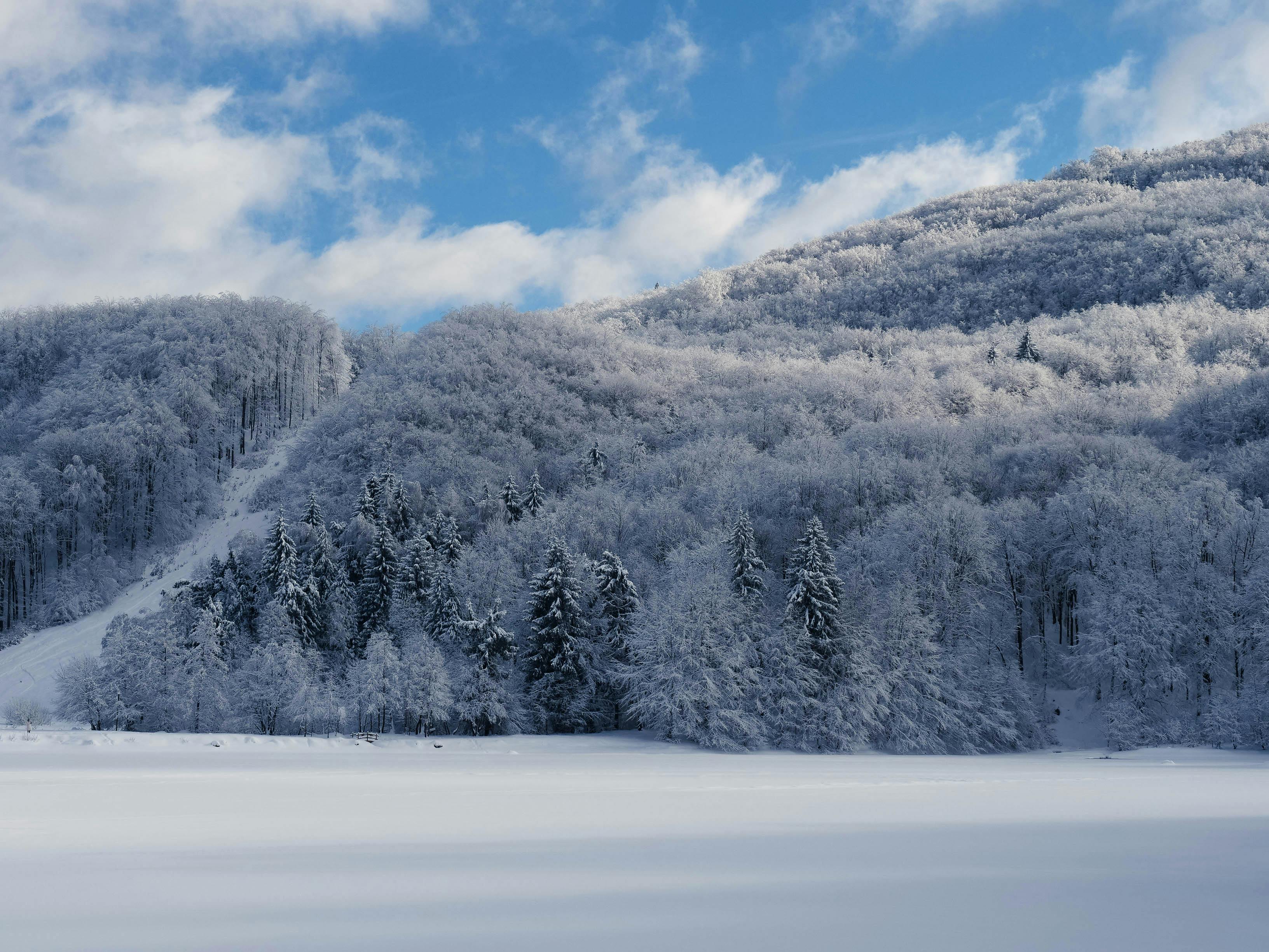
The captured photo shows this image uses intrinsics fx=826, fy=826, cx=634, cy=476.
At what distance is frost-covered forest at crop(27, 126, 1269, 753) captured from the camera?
43094 mm

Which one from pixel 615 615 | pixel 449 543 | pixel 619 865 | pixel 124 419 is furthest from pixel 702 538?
pixel 124 419

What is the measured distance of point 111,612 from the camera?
69125 millimetres

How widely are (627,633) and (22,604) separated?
204ft

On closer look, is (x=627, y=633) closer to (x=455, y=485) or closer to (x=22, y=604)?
(x=455, y=485)

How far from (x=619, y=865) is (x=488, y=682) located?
36542 millimetres

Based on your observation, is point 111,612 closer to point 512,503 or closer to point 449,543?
point 449,543

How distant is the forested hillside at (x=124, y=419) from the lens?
248ft

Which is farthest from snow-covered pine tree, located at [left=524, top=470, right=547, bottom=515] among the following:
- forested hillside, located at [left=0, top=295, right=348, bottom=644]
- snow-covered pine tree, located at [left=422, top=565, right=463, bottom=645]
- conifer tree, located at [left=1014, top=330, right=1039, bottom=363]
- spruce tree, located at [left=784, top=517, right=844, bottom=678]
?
conifer tree, located at [left=1014, top=330, right=1039, bottom=363]

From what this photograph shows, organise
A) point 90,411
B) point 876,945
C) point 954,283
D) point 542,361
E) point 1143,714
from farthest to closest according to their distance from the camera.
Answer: point 954,283 < point 542,361 < point 90,411 < point 1143,714 < point 876,945

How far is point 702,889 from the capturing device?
26.7 ft

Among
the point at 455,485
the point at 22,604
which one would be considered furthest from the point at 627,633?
the point at 22,604

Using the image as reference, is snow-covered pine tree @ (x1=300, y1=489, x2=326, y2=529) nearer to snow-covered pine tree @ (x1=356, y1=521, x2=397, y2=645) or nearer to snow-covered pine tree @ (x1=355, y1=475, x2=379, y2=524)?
snow-covered pine tree @ (x1=355, y1=475, x2=379, y2=524)

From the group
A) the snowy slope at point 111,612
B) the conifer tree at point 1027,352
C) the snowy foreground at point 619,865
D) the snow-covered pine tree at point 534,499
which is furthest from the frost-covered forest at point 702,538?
the snowy foreground at point 619,865

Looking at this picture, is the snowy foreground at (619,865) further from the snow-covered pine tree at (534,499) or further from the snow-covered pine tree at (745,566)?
the snow-covered pine tree at (534,499)
